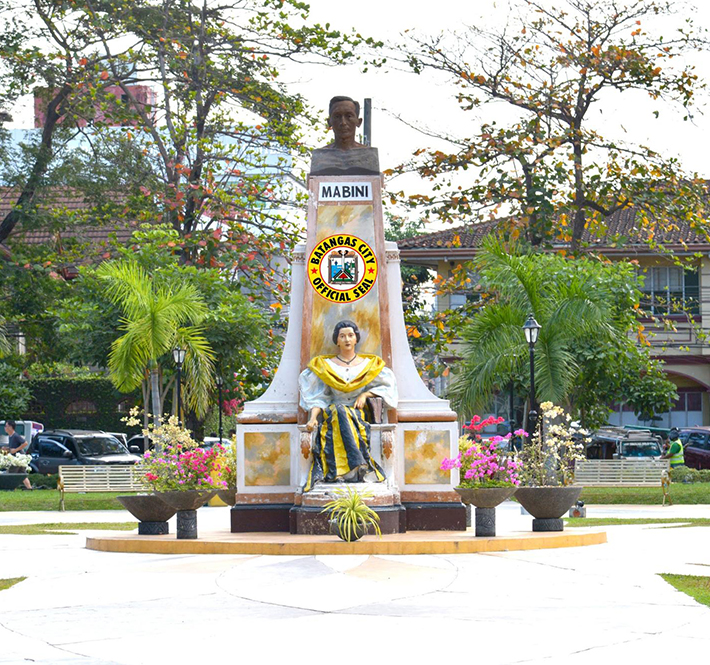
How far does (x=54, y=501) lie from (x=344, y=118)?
13590 mm

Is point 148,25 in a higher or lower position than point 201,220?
higher

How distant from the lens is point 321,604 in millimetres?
10203

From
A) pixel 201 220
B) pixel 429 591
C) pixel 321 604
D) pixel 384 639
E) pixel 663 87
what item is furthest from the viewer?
pixel 201 220

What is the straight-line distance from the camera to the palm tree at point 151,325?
86.8ft

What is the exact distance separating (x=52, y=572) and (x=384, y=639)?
5.41 metres

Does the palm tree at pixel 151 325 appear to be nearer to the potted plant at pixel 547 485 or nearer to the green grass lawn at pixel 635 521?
the green grass lawn at pixel 635 521

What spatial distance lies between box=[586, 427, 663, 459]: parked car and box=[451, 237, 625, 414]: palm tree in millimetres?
12768

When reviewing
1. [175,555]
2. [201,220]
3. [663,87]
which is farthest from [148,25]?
[175,555]

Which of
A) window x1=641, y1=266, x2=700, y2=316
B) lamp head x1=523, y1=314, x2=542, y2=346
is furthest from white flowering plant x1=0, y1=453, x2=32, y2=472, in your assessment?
window x1=641, y1=266, x2=700, y2=316

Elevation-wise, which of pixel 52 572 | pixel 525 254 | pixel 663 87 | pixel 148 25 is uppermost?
pixel 148 25

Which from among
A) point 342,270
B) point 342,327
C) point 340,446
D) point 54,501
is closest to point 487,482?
point 340,446

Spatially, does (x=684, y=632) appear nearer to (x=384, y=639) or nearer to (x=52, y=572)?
(x=384, y=639)

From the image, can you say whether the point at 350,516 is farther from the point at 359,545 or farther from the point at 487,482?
the point at 487,482

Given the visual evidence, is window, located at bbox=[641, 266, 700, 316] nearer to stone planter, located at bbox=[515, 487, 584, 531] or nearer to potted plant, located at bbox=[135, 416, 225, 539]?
stone planter, located at bbox=[515, 487, 584, 531]
